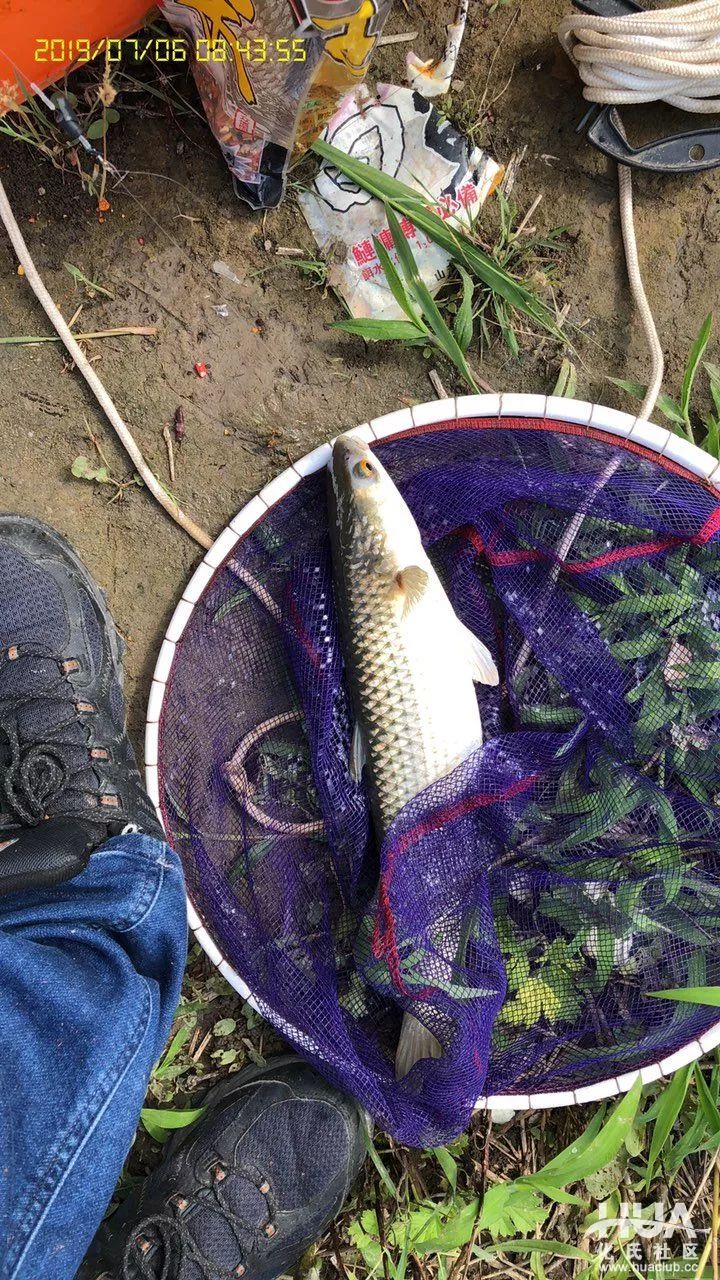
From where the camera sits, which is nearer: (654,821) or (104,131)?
(654,821)

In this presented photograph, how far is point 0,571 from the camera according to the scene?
2008 millimetres

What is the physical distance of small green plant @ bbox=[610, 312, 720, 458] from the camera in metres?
2.08

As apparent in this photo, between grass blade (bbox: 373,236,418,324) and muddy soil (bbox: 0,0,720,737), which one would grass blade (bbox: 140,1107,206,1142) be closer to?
muddy soil (bbox: 0,0,720,737)

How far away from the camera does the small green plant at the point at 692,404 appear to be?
6.84ft

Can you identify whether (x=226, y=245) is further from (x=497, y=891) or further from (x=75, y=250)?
(x=497, y=891)

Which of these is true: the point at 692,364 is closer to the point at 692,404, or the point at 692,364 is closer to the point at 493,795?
the point at 692,404

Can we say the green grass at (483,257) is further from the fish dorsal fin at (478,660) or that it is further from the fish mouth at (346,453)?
the fish dorsal fin at (478,660)

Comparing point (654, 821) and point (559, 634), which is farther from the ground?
point (559, 634)

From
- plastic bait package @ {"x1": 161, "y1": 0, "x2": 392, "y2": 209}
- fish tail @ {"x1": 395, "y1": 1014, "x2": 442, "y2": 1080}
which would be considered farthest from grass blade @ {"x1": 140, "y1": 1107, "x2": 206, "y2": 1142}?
plastic bait package @ {"x1": 161, "y1": 0, "x2": 392, "y2": 209}

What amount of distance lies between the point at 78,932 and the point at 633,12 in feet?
7.30

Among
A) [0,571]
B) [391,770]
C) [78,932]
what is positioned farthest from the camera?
[0,571]

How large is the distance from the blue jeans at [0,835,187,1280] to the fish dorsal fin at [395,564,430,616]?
2.64ft

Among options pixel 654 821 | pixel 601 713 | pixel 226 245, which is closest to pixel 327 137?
pixel 226 245

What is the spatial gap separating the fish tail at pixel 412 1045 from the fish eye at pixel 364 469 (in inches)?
45.6
